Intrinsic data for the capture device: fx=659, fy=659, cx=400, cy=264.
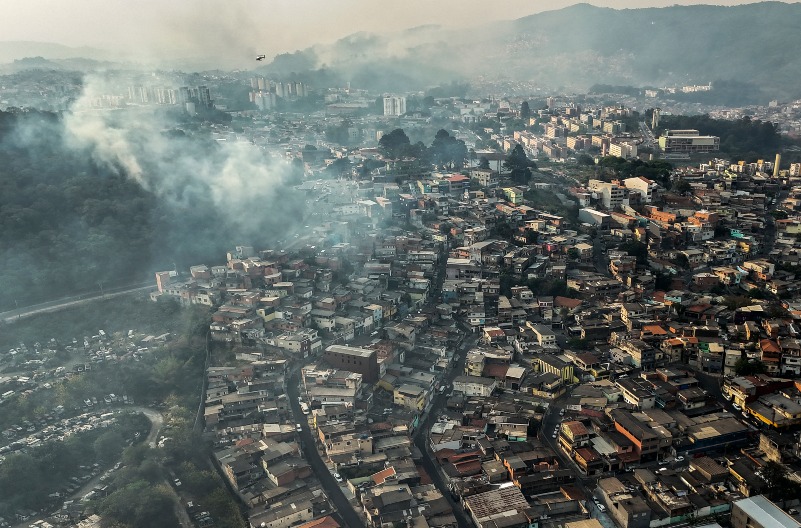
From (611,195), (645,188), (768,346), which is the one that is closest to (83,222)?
(611,195)

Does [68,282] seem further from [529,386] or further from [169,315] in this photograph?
[529,386]

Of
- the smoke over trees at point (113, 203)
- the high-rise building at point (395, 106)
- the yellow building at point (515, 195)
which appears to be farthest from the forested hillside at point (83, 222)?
the high-rise building at point (395, 106)

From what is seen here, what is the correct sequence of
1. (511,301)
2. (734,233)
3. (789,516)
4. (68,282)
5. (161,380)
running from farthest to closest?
(734,233)
(68,282)
(511,301)
(161,380)
(789,516)

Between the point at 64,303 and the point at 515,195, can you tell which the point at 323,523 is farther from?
the point at 515,195

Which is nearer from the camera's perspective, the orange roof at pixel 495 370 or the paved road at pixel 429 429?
the paved road at pixel 429 429

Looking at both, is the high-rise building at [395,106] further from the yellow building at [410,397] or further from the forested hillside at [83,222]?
the yellow building at [410,397]

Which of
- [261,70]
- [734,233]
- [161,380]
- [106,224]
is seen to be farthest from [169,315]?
[261,70]
